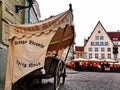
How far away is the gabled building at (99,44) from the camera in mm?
95119

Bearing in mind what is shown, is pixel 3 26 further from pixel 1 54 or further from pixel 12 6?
pixel 12 6

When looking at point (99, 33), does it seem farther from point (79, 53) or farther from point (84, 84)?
point (84, 84)

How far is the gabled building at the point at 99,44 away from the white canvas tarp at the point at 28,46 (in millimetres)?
85132

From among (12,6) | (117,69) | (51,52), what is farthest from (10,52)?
(117,69)

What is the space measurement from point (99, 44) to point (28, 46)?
284ft

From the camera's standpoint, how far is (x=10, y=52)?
33.4 ft

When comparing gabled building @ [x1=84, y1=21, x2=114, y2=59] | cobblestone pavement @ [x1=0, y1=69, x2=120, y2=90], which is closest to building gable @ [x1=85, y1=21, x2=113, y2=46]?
gabled building @ [x1=84, y1=21, x2=114, y2=59]

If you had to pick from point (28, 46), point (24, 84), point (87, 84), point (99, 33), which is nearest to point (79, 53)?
point (99, 33)

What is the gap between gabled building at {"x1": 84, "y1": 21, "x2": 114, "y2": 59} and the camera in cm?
9512

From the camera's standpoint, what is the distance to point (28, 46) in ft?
32.4

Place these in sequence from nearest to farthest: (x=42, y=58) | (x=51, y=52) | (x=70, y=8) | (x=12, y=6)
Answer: (x=42, y=58) < (x=70, y=8) < (x=51, y=52) < (x=12, y=6)

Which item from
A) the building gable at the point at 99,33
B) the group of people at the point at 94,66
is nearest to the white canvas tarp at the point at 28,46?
the group of people at the point at 94,66

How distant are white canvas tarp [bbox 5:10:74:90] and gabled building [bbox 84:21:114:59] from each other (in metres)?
85.1

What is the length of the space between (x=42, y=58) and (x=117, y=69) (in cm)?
4469
